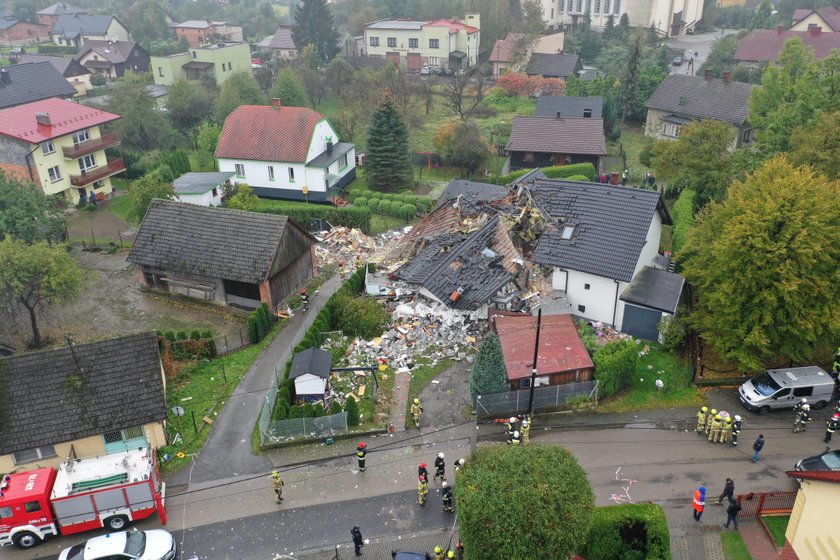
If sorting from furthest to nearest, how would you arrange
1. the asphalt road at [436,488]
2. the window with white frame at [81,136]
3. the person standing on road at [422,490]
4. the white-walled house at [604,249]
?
the window with white frame at [81,136]
the white-walled house at [604,249]
the person standing on road at [422,490]
the asphalt road at [436,488]

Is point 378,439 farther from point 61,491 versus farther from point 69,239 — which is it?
point 69,239

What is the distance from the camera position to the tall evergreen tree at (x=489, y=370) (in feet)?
80.0

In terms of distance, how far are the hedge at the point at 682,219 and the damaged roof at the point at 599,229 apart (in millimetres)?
2338

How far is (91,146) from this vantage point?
160 feet

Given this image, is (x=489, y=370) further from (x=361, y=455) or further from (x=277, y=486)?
(x=277, y=486)

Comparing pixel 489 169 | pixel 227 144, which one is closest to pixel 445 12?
pixel 489 169

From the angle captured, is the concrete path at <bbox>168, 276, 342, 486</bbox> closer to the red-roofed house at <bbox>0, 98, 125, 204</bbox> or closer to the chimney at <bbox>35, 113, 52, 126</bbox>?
the red-roofed house at <bbox>0, 98, 125, 204</bbox>

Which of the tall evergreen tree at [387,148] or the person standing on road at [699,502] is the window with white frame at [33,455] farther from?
the tall evergreen tree at [387,148]

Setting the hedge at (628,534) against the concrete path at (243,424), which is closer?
the hedge at (628,534)

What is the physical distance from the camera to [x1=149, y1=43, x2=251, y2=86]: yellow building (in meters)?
78.4

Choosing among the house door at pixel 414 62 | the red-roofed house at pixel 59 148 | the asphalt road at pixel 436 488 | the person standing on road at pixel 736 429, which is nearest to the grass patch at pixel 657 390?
the asphalt road at pixel 436 488

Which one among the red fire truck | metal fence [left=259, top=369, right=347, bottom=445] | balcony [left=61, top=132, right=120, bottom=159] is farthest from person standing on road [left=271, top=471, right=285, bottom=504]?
balcony [left=61, top=132, right=120, bottom=159]

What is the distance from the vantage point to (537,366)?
25.6 metres

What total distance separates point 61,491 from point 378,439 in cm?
1050
